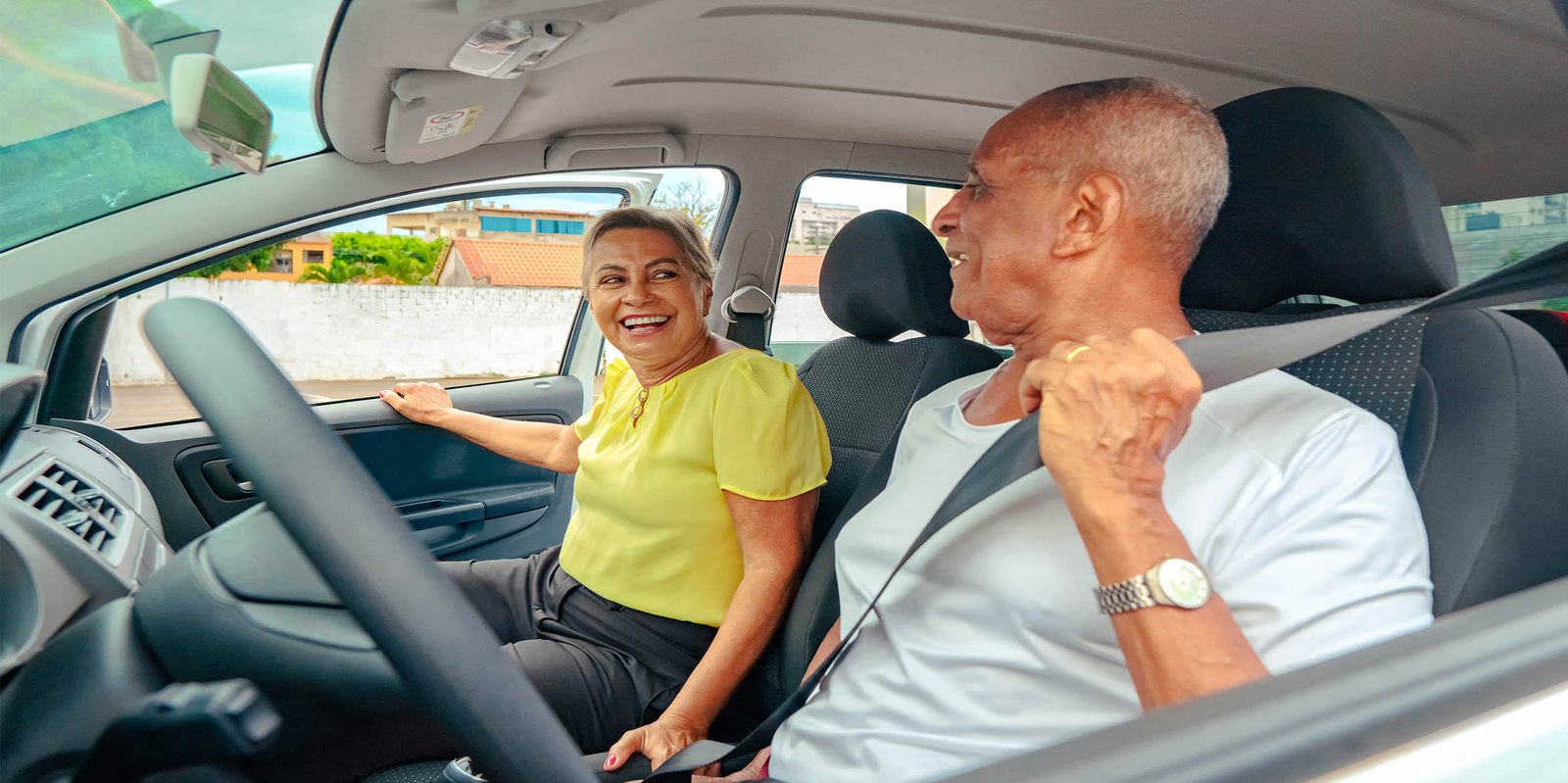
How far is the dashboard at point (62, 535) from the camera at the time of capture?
119 centimetres

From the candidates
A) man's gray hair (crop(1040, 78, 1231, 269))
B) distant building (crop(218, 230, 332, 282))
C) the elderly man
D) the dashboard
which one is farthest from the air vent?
man's gray hair (crop(1040, 78, 1231, 269))

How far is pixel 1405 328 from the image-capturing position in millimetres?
1236

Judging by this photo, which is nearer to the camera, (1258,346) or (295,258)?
(1258,346)

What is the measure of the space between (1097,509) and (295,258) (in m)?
1.73

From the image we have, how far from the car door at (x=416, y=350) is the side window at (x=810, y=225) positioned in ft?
1.56

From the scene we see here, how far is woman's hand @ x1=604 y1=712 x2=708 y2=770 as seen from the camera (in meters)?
1.46

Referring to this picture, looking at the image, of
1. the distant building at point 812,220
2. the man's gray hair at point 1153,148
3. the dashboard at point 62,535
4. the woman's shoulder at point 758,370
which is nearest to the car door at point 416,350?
the dashboard at point 62,535


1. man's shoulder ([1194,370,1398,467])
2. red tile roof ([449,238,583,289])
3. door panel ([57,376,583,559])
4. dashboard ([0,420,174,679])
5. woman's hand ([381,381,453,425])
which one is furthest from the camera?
red tile roof ([449,238,583,289])

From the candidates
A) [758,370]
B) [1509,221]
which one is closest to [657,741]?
[758,370]

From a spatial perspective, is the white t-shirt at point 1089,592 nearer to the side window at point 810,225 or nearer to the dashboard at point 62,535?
the dashboard at point 62,535

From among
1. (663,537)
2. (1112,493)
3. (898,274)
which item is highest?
(1112,493)

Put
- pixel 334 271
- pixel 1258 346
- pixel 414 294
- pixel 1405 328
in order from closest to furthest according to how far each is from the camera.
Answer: pixel 1258 346 → pixel 1405 328 → pixel 334 271 → pixel 414 294

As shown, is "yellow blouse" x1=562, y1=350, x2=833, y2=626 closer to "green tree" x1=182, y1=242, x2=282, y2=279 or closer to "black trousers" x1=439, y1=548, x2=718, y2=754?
"black trousers" x1=439, y1=548, x2=718, y2=754

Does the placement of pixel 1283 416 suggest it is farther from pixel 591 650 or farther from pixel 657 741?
pixel 591 650
